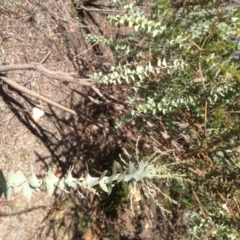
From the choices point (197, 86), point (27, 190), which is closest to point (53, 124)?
point (197, 86)

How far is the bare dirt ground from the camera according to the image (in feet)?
8.89

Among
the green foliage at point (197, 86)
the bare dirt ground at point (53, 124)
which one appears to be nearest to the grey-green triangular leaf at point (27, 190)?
the green foliage at point (197, 86)

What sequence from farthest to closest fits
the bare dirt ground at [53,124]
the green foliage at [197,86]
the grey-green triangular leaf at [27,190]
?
1. the bare dirt ground at [53,124]
2. the green foliage at [197,86]
3. the grey-green triangular leaf at [27,190]

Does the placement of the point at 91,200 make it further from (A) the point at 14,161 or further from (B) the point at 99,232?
(A) the point at 14,161

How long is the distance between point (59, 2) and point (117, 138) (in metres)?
1.04

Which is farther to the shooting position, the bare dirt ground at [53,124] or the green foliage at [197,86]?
the bare dirt ground at [53,124]

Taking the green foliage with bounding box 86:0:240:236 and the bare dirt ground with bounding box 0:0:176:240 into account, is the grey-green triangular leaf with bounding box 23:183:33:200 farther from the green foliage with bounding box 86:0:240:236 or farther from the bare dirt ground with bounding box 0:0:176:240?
→ the bare dirt ground with bounding box 0:0:176:240


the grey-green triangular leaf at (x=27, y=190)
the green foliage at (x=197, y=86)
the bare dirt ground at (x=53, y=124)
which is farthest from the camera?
the bare dirt ground at (x=53, y=124)

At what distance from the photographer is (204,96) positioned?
176 centimetres

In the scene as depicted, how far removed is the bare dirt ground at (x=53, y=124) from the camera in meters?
2.71

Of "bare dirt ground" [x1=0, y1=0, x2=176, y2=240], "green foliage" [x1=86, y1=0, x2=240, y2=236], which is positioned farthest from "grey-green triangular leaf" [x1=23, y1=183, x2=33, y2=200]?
"bare dirt ground" [x1=0, y1=0, x2=176, y2=240]

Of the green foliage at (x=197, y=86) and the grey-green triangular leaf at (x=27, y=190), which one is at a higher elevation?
the grey-green triangular leaf at (x=27, y=190)

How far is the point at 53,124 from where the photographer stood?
116 inches

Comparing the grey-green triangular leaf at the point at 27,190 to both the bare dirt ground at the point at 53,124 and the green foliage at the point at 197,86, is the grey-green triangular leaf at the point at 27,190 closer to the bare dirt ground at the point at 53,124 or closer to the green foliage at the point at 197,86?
the green foliage at the point at 197,86
